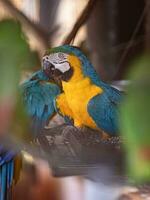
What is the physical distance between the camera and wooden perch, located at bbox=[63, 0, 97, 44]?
38.6 inches

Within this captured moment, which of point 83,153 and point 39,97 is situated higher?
point 39,97

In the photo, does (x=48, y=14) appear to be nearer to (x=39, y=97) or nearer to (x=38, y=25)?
(x=38, y=25)

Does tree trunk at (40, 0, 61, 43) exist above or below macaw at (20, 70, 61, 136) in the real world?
above

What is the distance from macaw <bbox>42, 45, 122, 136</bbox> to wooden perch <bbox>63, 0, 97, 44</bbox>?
0.06 feet

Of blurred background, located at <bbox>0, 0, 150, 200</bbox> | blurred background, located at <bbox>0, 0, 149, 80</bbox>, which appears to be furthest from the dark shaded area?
blurred background, located at <bbox>0, 0, 149, 80</bbox>

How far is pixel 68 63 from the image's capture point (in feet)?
3.17

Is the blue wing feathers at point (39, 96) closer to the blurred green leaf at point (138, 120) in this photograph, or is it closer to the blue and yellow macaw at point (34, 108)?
the blue and yellow macaw at point (34, 108)

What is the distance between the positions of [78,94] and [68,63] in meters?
0.06

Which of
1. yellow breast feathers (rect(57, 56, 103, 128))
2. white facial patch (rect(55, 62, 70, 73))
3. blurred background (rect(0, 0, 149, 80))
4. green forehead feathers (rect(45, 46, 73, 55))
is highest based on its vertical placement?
blurred background (rect(0, 0, 149, 80))

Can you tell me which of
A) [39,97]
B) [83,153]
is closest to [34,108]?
[39,97]

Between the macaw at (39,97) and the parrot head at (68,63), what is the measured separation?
0.09ft

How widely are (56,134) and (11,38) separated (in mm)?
193

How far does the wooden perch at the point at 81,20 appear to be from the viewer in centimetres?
98

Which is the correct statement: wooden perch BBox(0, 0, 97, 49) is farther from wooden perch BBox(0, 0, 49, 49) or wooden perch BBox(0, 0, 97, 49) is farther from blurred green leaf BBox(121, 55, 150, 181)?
blurred green leaf BBox(121, 55, 150, 181)
